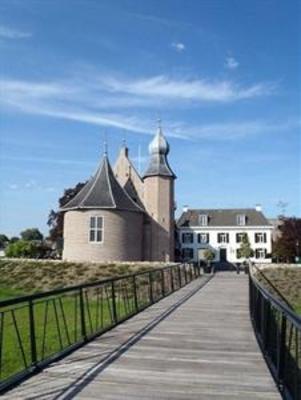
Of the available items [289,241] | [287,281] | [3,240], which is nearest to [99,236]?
[287,281]

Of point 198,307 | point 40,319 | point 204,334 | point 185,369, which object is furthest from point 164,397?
point 40,319

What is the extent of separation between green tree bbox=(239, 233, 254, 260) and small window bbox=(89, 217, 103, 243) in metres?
20.6

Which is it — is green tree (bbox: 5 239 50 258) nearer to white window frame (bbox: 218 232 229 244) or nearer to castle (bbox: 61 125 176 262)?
castle (bbox: 61 125 176 262)

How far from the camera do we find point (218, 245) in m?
64.6

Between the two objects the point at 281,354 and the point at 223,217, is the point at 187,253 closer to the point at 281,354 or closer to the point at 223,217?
the point at 223,217

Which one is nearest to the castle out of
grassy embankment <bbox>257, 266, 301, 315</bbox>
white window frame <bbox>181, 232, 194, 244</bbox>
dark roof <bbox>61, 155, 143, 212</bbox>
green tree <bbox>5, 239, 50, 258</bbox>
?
dark roof <bbox>61, 155, 143, 212</bbox>

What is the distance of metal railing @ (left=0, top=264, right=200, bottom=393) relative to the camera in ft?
21.5

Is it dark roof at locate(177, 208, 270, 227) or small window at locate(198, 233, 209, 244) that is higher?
dark roof at locate(177, 208, 270, 227)

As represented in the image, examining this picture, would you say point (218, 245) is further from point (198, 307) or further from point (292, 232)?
point (198, 307)

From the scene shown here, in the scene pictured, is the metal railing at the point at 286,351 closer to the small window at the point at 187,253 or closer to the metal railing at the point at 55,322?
the metal railing at the point at 55,322

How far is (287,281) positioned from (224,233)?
3211cm

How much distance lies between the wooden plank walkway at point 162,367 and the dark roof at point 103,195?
3148 cm

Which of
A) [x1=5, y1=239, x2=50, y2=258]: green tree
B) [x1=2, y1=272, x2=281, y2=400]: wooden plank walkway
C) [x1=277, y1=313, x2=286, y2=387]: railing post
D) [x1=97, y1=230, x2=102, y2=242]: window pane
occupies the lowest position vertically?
[x1=2, y1=272, x2=281, y2=400]: wooden plank walkway

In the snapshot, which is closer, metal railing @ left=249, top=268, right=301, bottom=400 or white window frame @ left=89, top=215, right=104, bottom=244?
metal railing @ left=249, top=268, right=301, bottom=400
